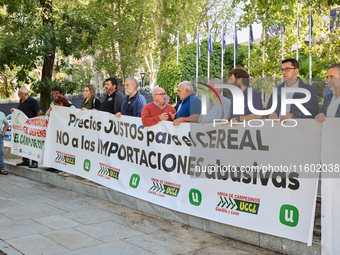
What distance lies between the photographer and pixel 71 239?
551cm

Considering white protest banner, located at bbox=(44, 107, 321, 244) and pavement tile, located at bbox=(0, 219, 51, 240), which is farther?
pavement tile, located at bbox=(0, 219, 51, 240)

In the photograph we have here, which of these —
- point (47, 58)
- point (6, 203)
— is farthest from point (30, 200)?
point (47, 58)

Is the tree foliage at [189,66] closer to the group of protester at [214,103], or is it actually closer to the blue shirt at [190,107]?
the group of protester at [214,103]

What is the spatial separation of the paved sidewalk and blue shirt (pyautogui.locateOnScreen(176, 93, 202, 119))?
5.62ft

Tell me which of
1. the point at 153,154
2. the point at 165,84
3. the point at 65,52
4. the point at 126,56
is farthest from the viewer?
the point at 165,84

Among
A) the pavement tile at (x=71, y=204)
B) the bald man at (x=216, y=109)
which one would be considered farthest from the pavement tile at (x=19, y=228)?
the bald man at (x=216, y=109)

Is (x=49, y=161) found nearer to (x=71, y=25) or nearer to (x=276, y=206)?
(x=71, y=25)

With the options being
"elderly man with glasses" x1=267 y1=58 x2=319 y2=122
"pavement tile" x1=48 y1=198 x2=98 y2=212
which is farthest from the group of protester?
"pavement tile" x1=48 y1=198 x2=98 y2=212

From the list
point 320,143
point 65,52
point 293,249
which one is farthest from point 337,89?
point 65,52

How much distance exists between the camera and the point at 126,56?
17.1 m

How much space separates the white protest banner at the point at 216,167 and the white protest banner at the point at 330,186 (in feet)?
0.34

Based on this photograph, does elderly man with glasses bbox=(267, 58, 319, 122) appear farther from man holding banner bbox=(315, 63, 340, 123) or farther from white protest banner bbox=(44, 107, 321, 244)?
white protest banner bbox=(44, 107, 321, 244)

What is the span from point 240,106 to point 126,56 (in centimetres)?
1203

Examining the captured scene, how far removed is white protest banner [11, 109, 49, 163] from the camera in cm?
1023
